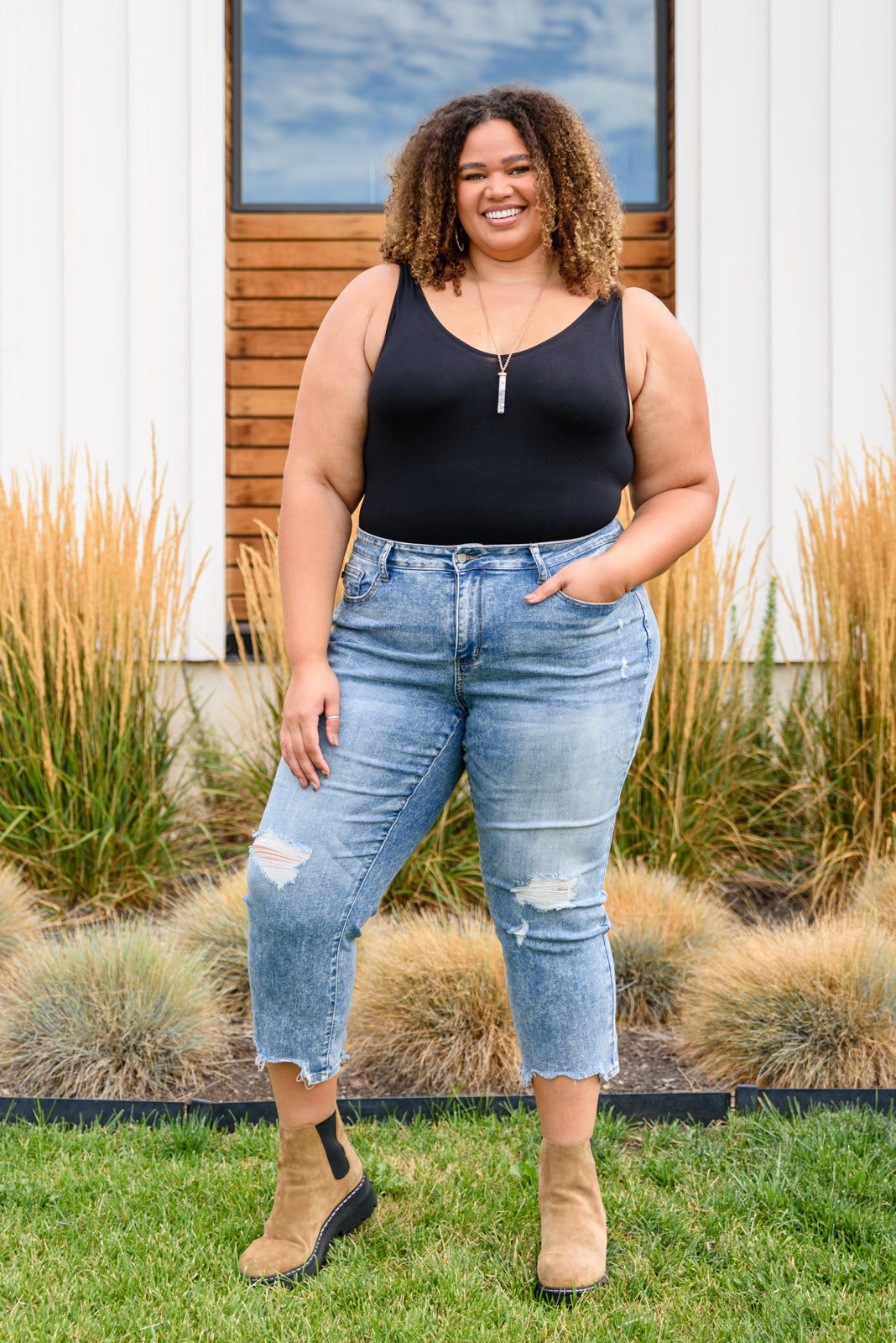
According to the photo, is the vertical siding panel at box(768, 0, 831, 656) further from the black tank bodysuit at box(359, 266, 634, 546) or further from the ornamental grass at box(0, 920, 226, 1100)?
the black tank bodysuit at box(359, 266, 634, 546)

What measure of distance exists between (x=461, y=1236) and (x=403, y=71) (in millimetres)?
4523

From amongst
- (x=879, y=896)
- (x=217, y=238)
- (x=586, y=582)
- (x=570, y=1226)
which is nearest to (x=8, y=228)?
(x=217, y=238)

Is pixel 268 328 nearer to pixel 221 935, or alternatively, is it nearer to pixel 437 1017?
pixel 221 935

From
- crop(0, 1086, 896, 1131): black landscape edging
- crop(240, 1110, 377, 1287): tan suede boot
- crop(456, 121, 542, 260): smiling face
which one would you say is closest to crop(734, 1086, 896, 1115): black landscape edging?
crop(0, 1086, 896, 1131): black landscape edging

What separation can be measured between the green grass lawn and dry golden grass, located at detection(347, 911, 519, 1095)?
21 centimetres

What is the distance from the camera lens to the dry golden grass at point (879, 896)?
2.91 metres

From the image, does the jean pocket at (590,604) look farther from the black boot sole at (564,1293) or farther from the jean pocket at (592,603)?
the black boot sole at (564,1293)

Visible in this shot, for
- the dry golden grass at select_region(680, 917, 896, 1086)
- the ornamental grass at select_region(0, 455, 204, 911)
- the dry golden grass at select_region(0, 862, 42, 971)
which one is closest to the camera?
the dry golden grass at select_region(680, 917, 896, 1086)

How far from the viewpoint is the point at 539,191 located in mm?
1591

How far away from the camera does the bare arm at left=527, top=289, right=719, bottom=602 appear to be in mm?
1581

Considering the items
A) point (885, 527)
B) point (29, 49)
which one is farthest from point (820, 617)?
point (29, 49)

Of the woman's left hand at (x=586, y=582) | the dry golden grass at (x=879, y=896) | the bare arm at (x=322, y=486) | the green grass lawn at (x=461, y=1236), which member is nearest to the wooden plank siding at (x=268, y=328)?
the dry golden grass at (x=879, y=896)

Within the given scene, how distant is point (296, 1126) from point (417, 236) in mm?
1292

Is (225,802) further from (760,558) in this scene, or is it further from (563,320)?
(563,320)
